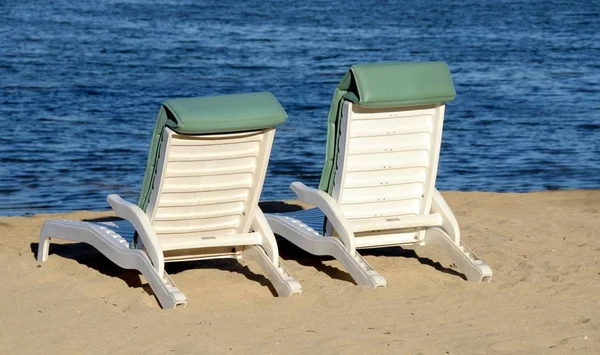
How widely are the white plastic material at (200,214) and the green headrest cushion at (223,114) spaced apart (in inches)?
5.2

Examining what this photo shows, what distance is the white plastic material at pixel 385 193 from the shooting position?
6789 mm

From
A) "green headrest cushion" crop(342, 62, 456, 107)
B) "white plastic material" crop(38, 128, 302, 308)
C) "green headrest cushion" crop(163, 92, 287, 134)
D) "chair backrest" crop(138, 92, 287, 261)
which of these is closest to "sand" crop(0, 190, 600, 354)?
"white plastic material" crop(38, 128, 302, 308)

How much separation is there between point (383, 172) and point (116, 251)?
5.62 feet

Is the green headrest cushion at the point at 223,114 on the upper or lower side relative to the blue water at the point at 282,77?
upper

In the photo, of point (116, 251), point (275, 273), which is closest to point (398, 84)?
point (275, 273)

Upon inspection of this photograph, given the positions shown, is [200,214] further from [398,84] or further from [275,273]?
[398,84]

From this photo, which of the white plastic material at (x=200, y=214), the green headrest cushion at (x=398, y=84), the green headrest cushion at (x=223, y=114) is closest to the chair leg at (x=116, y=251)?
the white plastic material at (x=200, y=214)

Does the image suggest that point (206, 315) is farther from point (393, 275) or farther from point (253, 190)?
point (393, 275)

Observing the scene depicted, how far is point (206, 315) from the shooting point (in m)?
6.17

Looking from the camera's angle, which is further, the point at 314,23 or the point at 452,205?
the point at 314,23

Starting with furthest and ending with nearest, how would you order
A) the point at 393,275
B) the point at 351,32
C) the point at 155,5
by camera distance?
the point at 155,5
the point at 351,32
the point at 393,275

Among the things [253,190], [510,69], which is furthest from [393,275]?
[510,69]

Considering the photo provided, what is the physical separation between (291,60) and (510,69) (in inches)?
163

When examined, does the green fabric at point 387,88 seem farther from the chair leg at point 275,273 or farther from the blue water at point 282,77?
the blue water at point 282,77
